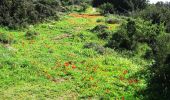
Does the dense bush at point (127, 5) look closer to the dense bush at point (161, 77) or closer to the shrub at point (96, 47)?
the shrub at point (96, 47)

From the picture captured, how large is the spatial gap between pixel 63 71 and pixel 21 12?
1532cm

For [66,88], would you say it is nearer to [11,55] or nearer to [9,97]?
[9,97]

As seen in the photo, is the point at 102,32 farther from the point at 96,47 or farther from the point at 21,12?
the point at 21,12

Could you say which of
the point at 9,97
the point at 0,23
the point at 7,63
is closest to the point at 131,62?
the point at 7,63

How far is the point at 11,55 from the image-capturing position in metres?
24.2

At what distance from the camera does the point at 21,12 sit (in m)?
35.6

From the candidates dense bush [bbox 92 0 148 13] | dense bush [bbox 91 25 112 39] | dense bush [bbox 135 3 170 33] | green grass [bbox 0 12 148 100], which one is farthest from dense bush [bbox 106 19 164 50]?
dense bush [bbox 92 0 148 13]

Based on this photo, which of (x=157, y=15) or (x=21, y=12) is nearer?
(x=21, y=12)

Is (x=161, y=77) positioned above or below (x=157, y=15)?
below

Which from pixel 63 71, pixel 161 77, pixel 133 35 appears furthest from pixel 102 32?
pixel 161 77

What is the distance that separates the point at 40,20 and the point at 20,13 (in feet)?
12.7

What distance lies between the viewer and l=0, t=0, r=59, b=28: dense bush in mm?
33719

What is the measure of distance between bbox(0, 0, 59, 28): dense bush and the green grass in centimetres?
336

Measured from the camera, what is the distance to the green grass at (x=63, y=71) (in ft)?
62.0
